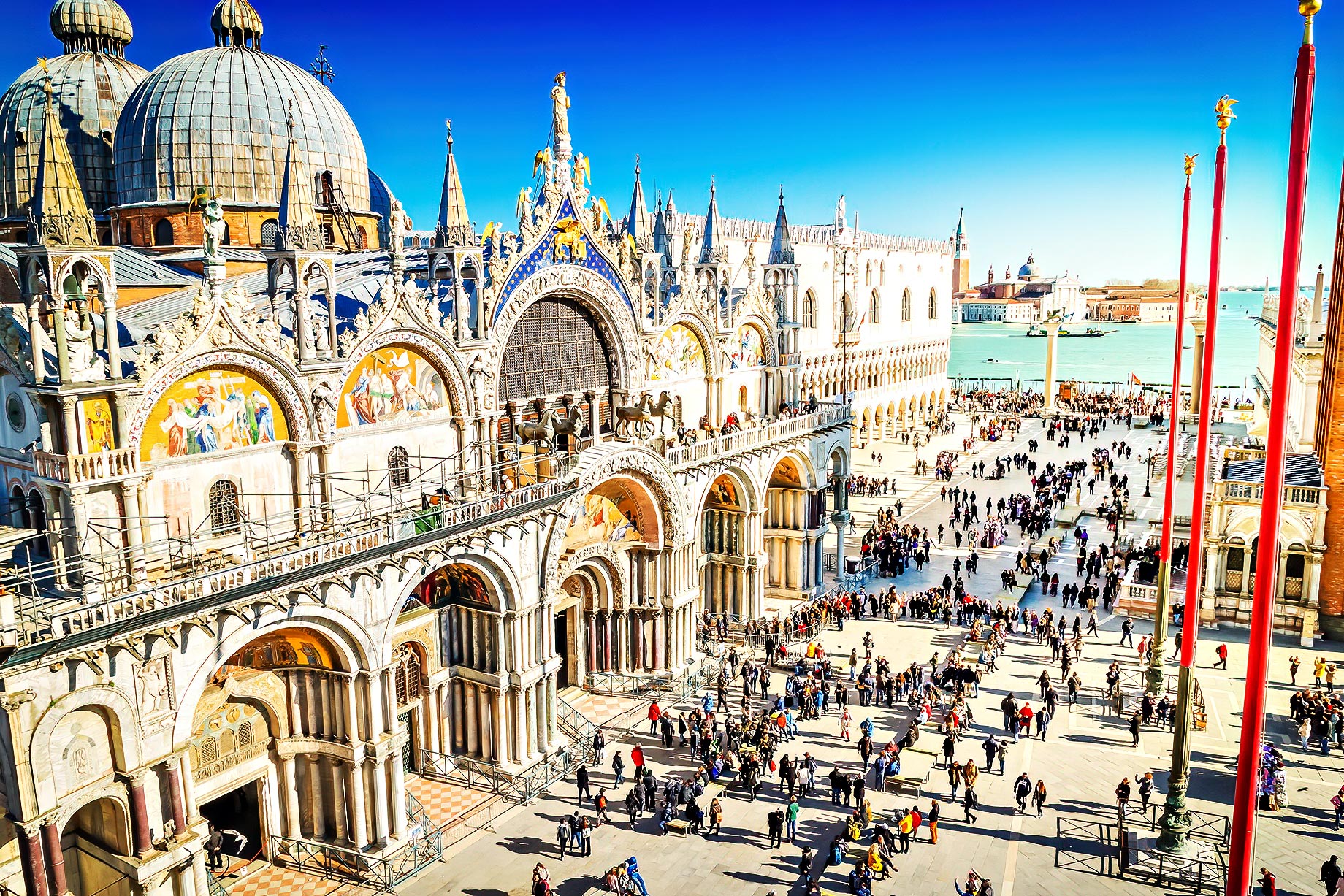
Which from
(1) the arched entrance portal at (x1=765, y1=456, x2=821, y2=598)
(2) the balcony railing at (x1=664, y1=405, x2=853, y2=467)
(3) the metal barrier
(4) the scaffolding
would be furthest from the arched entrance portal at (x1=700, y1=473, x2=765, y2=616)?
(3) the metal barrier

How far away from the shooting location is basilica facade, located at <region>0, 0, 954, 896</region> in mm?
16656

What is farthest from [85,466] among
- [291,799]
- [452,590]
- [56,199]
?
[452,590]

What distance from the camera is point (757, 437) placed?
33.3m

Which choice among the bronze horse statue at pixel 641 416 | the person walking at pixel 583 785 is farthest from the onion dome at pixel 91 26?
the person walking at pixel 583 785

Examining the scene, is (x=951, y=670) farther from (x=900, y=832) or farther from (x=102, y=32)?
(x=102, y=32)

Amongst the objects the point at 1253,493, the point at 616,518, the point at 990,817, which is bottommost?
the point at 990,817

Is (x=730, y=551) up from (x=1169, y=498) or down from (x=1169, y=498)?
down

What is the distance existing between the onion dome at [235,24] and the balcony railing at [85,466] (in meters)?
19.4

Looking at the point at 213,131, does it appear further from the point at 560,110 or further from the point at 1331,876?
the point at 1331,876

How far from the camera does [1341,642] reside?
3234cm

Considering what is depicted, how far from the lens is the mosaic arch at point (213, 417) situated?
18594 millimetres

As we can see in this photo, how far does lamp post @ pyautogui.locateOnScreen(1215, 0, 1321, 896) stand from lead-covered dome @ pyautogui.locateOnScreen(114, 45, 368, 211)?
2549 centimetres

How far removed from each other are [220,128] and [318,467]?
1388 centimetres

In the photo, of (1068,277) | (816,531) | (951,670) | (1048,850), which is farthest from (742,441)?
(1068,277)
